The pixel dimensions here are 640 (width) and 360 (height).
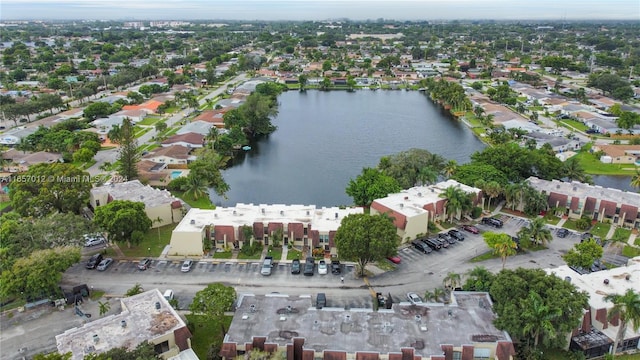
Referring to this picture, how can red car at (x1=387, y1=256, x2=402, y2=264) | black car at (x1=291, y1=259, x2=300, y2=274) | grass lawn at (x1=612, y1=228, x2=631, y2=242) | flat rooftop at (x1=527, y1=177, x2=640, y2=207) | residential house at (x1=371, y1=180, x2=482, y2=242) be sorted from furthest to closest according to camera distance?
flat rooftop at (x1=527, y1=177, x2=640, y2=207), residential house at (x1=371, y1=180, x2=482, y2=242), grass lawn at (x1=612, y1=228, x2=631, y2=242), red car at (x1=387, y1=256, x2=402, y2=264), black car at (x1=291, y1=259, x2=300, y2=274)

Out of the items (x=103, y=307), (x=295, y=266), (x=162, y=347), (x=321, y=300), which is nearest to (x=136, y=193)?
(x=103, y=307)

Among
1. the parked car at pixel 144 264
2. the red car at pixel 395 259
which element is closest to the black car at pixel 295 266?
the red car at pixel 395 259

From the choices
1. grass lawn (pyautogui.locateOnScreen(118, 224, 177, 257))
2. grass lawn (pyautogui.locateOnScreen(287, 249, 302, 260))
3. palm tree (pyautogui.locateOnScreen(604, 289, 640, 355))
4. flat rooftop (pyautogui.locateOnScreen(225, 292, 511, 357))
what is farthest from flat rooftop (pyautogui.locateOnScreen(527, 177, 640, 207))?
grass lawn (pyautogui.locateOnScreen(118, 224, 177, 257))

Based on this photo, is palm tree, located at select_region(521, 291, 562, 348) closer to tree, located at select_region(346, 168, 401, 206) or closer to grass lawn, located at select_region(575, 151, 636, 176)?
tree, located at select_region(346, 168, 401, 206)

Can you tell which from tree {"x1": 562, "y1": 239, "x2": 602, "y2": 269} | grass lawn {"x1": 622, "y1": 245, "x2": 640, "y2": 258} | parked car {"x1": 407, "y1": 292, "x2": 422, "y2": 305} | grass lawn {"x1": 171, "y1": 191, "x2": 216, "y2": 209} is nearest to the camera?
parked car {"x1": 407, "y1": 292, "x2": 422, "y2": 305}

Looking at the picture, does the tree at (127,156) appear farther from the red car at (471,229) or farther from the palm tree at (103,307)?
the red car at (471,229)

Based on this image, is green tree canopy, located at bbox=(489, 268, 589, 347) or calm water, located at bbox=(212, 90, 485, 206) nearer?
green tree canopy, located at bbox=(489, 268, 589, 347)

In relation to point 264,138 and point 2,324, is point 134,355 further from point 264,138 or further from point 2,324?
point 264,138

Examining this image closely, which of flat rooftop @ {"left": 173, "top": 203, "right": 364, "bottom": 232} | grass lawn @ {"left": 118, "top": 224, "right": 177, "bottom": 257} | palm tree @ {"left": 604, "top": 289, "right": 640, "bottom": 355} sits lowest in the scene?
grass lawn @ {"left": 118, "top": 224, "right": 177, "bottom": 257}
